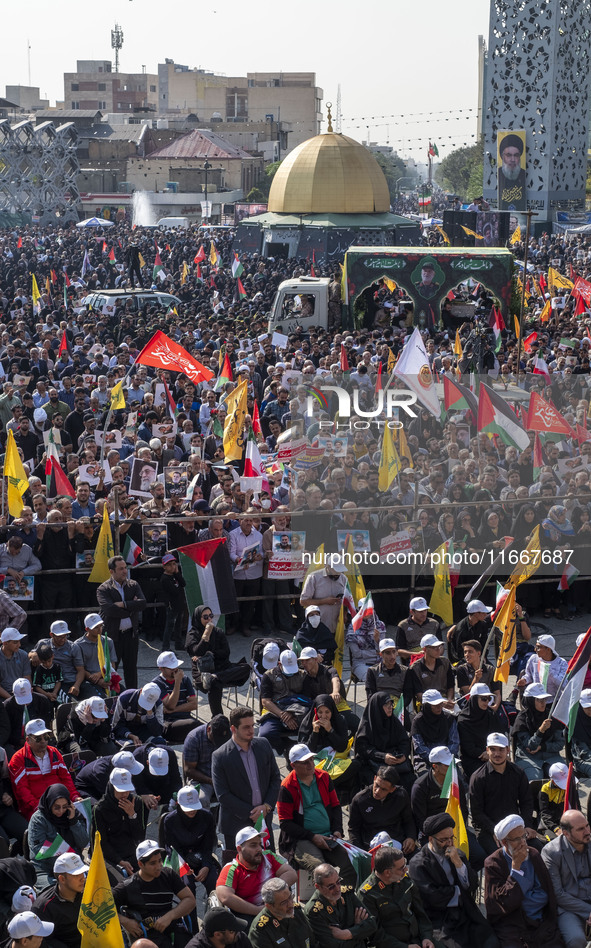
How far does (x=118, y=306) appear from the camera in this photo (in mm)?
27531

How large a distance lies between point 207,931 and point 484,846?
7.99ft

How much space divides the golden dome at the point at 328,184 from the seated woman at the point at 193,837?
1839 inches

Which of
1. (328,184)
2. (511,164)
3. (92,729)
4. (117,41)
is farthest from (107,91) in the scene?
(92,729)

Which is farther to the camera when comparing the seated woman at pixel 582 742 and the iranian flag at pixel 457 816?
the seated woman at pixel 582 742

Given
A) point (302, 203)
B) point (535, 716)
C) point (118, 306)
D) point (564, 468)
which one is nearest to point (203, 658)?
point (535, 716)

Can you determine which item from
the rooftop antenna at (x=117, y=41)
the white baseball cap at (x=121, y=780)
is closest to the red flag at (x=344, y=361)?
the white baseball cap at (x=121, y=780)

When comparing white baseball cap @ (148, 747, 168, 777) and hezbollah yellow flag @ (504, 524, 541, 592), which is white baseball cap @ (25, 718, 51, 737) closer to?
white baseball cap @ (148, 747, 168, 777)

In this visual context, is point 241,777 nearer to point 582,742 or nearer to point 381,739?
point 381,739

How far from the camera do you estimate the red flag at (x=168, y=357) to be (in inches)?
640

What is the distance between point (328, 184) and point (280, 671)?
45287 millimetres

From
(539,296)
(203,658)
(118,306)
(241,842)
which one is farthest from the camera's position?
(539,296)

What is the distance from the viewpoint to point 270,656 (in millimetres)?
9711

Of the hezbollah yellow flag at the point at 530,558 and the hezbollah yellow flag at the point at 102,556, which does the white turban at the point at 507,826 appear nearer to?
the hezbollah yellow flag at the point at 530,558

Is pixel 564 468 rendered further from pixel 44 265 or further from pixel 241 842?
pixel 44 265
